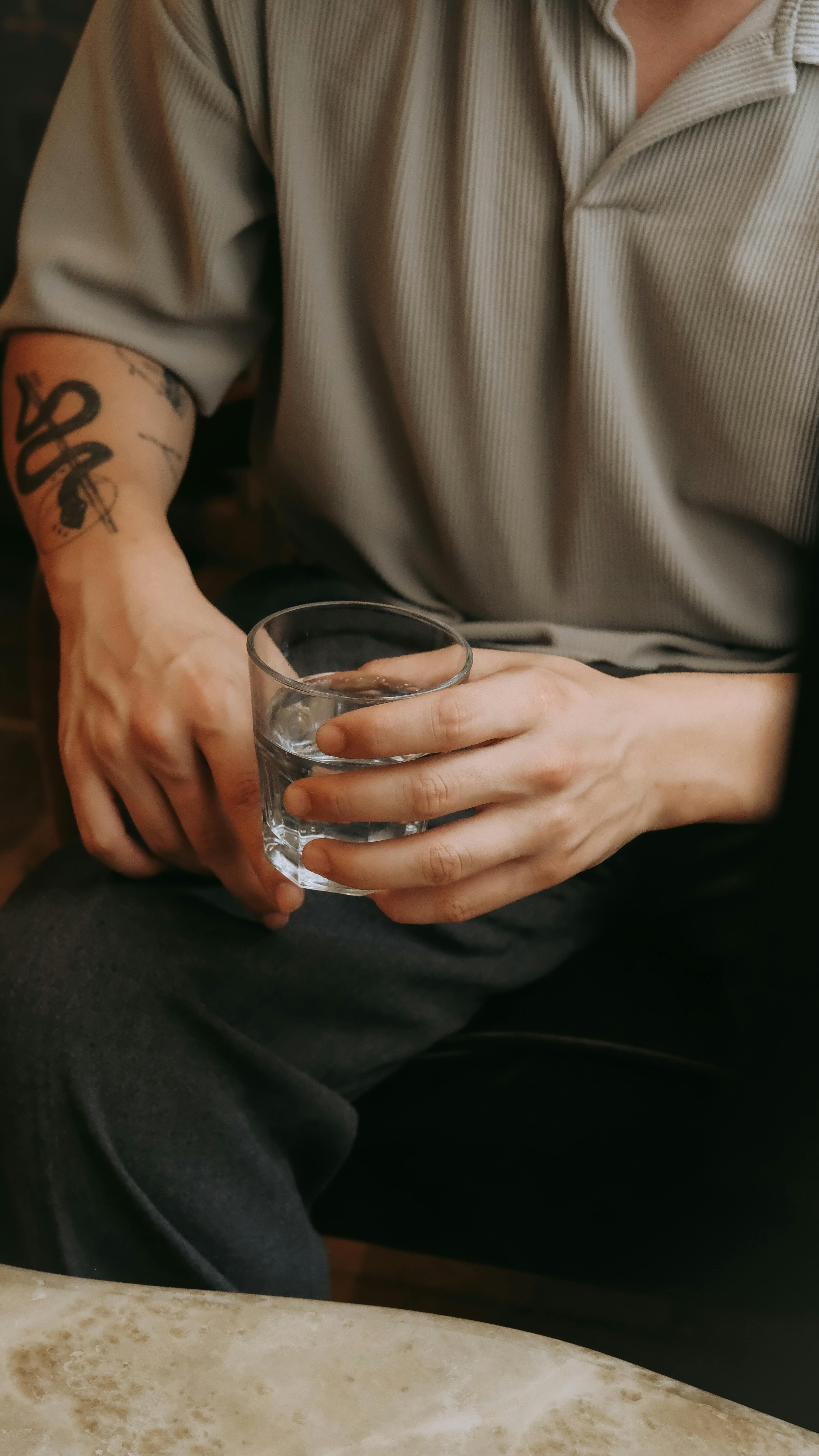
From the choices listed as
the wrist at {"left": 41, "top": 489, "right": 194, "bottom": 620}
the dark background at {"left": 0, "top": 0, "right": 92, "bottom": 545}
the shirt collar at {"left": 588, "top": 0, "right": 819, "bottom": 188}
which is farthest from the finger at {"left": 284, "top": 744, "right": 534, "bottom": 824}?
the dark background at {"left": 0, "top": 0, "right": 92, "bottom": 545}

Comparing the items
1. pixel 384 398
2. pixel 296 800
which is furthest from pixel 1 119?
pixel 296 800

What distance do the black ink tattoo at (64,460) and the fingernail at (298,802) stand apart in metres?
0.32

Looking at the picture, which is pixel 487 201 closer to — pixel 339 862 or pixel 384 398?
pixel 384 398

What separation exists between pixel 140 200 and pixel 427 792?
1.77ft

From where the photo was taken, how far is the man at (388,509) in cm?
56

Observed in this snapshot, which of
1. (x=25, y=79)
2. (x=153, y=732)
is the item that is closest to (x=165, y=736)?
(x=153, y=732)

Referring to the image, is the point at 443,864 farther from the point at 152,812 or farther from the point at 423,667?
the point at 152,812

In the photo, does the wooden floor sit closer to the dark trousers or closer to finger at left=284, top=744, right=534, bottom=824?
the dark trousers

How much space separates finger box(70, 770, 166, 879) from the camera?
1.95ft

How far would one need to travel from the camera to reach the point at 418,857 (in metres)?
0.46

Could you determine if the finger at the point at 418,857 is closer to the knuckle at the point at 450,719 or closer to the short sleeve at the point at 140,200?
the knuckle at the point at 450,719

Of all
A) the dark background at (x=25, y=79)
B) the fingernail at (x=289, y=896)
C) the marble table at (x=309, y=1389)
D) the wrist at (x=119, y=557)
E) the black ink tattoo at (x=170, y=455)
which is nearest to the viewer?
the marble table at (x=309, y=1389)

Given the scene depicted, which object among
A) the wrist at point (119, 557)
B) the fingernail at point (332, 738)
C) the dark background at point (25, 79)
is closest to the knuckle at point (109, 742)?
the wrist at point (119, 557)

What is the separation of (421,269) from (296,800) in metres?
0.42
